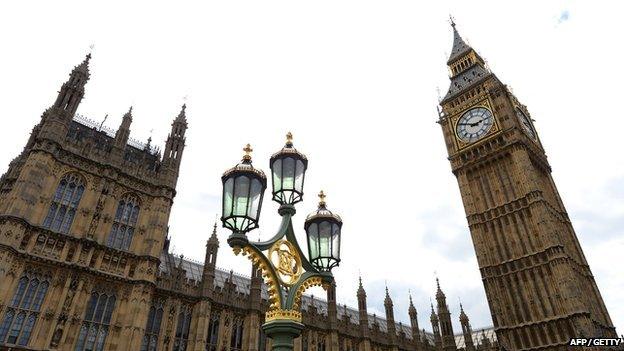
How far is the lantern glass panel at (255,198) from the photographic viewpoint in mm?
8908

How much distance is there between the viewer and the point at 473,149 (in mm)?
53906

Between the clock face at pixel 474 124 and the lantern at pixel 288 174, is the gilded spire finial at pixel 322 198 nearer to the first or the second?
the lantern at pixel 288 174

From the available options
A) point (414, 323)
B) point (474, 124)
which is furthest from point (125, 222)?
point (474, 124)

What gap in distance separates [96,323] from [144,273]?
366 cm

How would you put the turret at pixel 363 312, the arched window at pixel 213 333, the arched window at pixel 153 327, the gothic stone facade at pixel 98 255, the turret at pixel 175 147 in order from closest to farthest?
the gothic stone facade at pixel 98 255, the arched window at pixel 153 327, the arched window at pixel 213 333, the turret at pixel 175 147, the turret at pixel 363 312

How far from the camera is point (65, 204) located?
82.4 feet

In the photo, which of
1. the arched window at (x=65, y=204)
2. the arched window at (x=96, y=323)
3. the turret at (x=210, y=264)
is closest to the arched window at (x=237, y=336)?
the turret at (x=210, y=264)

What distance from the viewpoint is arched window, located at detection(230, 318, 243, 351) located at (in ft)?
93.6

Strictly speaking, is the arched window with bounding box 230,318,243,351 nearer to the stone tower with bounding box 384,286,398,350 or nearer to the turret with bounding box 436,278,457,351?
the stone tower with bounding box 384,286,398,350

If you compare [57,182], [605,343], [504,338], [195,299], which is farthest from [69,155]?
[605,343]

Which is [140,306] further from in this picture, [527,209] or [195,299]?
[527,209]

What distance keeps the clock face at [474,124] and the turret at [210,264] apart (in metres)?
37.8

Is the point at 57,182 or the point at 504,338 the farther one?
the point at 504,338

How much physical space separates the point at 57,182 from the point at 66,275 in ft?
19.1
